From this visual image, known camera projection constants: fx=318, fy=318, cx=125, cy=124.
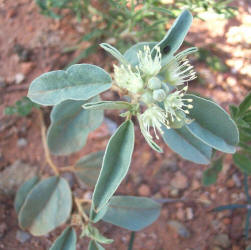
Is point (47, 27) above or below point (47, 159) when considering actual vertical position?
above

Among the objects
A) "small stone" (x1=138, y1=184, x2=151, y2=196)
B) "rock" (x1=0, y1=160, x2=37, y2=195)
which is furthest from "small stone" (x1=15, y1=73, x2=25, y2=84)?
"small stone" (x1=138, y1=184, x2=151, y2=196)

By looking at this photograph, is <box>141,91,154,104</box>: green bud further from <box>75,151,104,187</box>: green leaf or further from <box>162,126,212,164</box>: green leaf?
<box>75,151,104,187</box>: green leaf

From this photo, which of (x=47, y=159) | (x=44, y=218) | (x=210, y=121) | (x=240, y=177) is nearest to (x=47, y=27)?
(x=47, y=159)

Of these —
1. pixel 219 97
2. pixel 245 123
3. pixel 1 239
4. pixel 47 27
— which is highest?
pixel 245 123

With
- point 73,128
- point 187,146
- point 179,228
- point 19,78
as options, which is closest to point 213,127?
point 187,146

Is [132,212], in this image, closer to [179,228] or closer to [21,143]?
[179,228]

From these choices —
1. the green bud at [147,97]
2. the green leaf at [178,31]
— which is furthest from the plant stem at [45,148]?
the green leaf at [178,31]

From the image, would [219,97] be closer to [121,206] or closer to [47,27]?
[121,206]
